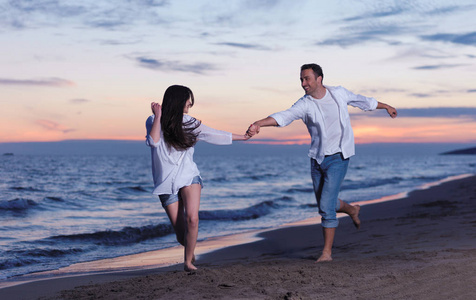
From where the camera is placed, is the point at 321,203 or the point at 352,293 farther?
the point at 321,203

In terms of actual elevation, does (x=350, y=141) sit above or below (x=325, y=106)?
below

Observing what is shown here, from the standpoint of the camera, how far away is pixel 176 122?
15.5ft

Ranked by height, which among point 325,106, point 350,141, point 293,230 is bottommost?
point 293,230

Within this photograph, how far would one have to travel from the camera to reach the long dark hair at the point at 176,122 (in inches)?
186

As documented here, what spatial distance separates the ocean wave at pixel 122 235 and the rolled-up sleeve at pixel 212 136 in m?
6.03

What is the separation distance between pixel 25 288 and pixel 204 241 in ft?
15.2

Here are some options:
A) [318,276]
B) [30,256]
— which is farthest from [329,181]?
[30,256]

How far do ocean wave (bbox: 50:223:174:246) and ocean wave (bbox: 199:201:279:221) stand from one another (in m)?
2.87

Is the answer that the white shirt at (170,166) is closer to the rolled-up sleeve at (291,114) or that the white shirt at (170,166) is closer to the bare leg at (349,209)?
the rolled-up sleeve at (291,114)

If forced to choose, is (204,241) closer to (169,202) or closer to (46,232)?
(46,232)

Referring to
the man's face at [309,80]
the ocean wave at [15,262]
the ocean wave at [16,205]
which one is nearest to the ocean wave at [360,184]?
the ocean wave at [16,205]

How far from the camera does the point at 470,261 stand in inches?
186

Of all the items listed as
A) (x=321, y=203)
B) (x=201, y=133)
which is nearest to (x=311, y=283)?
(x=321, y=203)

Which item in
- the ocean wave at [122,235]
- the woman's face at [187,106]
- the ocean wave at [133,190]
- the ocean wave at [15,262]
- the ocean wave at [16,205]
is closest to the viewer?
the woman's face at [187,106]
